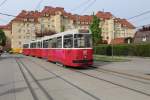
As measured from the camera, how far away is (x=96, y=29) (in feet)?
267

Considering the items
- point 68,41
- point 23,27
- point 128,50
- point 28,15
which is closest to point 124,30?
point 28,15

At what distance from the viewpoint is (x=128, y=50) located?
59.8m

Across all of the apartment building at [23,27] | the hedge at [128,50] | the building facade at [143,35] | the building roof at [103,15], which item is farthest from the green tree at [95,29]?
the building roof at [103,15]

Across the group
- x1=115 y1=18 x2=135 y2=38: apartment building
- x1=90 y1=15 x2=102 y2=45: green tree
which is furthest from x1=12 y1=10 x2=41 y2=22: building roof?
x1=90 y1=15 x2=102 y2=45: green tree

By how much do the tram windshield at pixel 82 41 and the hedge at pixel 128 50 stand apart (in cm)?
2686

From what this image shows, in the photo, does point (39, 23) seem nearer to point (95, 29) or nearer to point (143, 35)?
point (143, 35)

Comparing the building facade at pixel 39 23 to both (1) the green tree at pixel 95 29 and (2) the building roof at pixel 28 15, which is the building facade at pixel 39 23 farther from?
(1) the green tree at pixel 95 29

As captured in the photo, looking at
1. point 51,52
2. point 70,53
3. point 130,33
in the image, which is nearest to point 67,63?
point 70,53

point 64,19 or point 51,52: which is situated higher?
point 64,19

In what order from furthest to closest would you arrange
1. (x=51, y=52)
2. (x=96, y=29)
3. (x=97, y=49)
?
(x=96, y=29) < (x=97, y=49) < (x=51, y=52)

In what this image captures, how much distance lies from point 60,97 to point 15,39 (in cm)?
13407

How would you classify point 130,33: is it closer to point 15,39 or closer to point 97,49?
point 15,39

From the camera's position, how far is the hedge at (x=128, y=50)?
53.5 metres

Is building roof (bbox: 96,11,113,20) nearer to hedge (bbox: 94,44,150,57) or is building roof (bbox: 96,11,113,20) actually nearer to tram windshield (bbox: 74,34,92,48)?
hedge (bbox: 94,44,150,57)
